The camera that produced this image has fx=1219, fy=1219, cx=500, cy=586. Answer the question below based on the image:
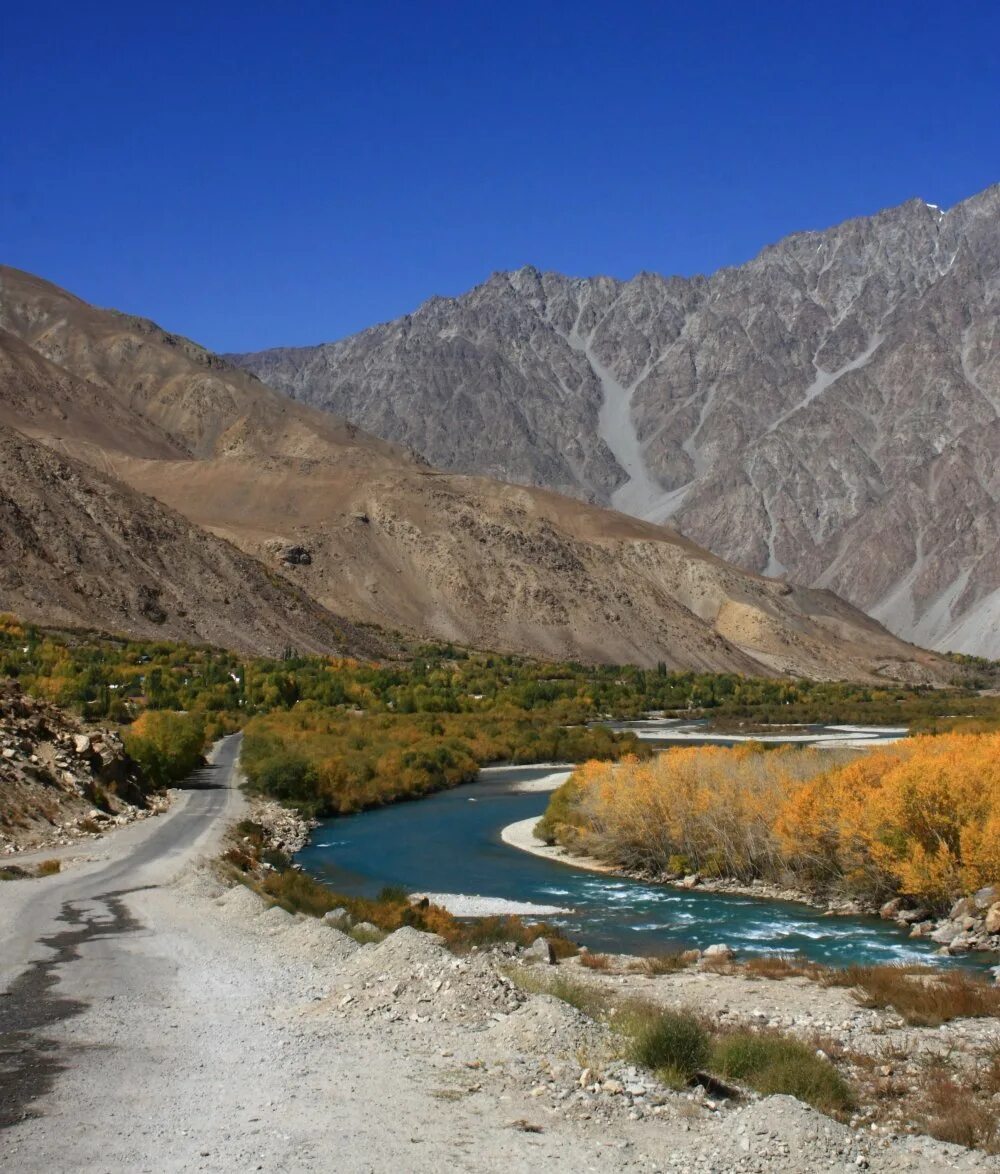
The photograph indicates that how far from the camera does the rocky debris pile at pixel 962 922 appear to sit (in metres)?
26.6

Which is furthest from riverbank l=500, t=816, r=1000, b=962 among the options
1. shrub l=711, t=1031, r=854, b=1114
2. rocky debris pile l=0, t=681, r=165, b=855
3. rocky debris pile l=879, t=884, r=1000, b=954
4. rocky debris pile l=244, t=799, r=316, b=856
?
rocky debris pile l=0, t=681, r=165, b=855

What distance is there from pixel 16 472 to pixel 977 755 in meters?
91.9

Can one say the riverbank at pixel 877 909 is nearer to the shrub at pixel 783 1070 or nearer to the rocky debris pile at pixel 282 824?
the rocky debris pile at pixel 282 824

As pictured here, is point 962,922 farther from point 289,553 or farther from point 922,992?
point 289,553

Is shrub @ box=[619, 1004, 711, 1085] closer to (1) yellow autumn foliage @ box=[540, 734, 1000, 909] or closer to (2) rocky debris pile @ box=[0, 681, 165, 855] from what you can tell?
(1) yellow autumn foliage @ box=[540, 734, 1000, 909]

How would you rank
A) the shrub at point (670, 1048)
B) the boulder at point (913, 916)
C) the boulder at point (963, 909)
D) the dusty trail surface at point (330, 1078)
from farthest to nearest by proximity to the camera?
the boulder at point (913, 916)
the boulder at point (963, 909)
the shrub at point (670, 1048)
the dusty trail surface at point (330, 1078)

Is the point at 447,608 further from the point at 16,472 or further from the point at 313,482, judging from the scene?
the point at 16,472

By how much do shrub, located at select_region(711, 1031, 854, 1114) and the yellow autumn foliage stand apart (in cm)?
1852

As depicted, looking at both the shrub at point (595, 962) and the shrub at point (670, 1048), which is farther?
the shrub at point (595, 962)

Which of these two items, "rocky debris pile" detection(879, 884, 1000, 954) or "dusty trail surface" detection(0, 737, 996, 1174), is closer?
"dusty trail surface" detection(0, 737, 996, 1174)

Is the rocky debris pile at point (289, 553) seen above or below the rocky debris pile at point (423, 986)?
above

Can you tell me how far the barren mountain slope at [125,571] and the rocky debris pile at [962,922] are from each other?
75.5m

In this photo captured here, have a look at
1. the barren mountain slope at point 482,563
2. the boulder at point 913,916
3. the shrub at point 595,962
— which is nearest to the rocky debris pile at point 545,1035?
the shrub at point 595,962

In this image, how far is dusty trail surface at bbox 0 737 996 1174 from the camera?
10.3 meters
